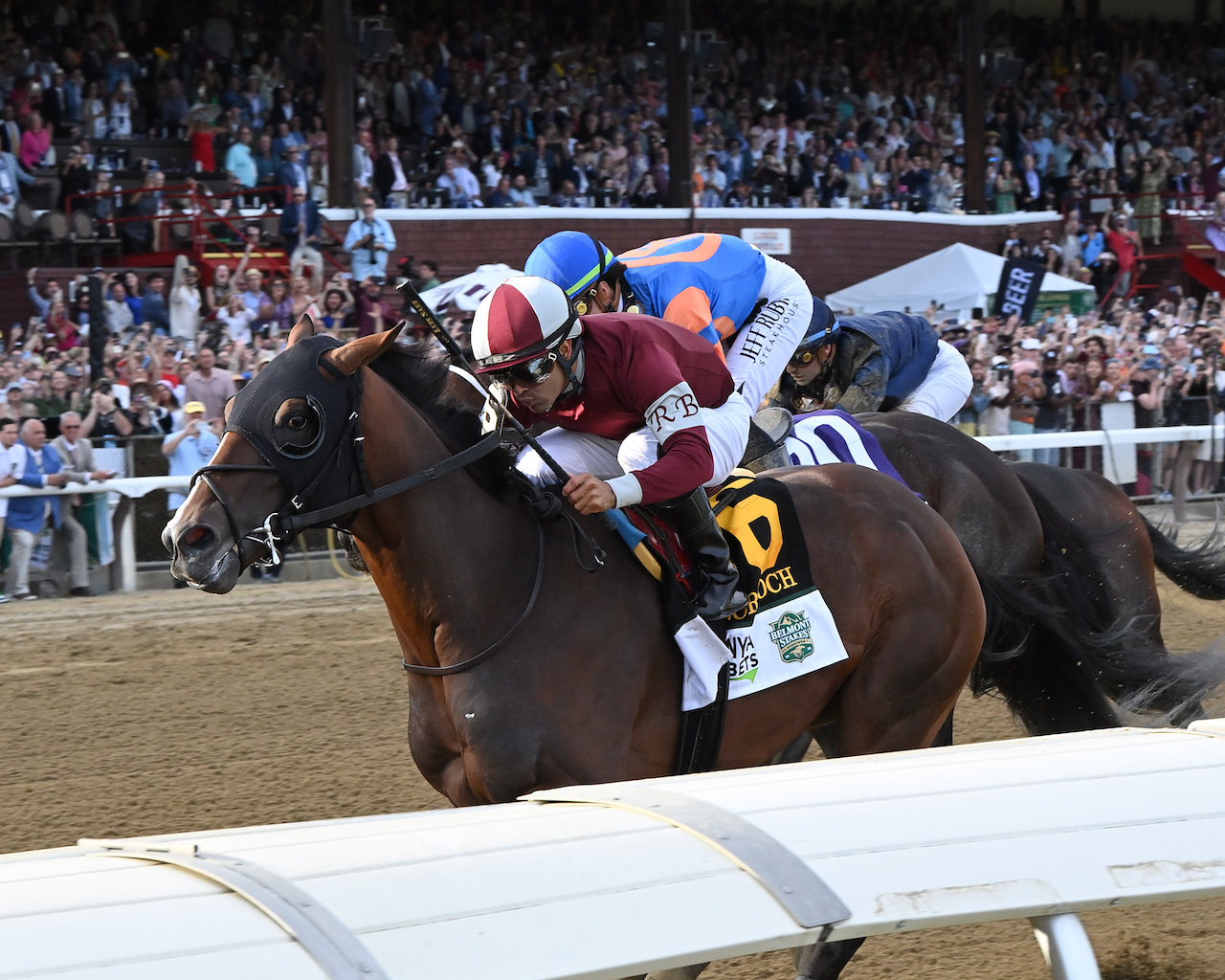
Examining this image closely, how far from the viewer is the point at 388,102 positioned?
17.0m

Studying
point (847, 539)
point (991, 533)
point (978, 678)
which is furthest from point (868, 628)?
point (991, 533)

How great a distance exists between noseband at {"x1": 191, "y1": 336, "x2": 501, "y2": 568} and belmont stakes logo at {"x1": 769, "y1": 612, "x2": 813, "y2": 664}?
0.87 metres

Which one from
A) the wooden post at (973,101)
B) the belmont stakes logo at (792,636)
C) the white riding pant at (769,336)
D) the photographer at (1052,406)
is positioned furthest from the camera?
the wooden post at (973,101)

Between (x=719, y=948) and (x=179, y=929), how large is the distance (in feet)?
1.55

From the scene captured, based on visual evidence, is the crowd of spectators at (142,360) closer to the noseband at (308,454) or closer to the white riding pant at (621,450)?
the white riding pant at (621,450)

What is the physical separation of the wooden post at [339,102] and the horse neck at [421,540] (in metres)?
12.5

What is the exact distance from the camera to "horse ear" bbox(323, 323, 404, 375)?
3.05 metres

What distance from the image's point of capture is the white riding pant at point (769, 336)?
4477 millimetres

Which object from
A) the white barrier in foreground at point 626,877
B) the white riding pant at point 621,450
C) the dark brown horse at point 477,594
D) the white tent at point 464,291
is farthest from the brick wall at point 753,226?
the white barrier in foreground at point 626,877

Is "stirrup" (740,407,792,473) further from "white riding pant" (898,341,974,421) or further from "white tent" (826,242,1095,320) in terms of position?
"white tent" (826,242,1095,320)

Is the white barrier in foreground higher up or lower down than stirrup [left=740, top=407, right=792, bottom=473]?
higher up

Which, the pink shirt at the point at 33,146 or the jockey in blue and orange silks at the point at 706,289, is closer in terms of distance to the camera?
the jockey in blue and orange silks at the point at 706,289

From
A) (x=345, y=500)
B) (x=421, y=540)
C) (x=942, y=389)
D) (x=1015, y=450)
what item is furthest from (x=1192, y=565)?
(x=1015, y=450)

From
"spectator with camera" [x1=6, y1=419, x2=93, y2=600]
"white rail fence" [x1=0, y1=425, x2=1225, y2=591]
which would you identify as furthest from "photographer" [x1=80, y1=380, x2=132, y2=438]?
"spectator with camera" [x1=6, y1=419, x2=93, y2=600]
